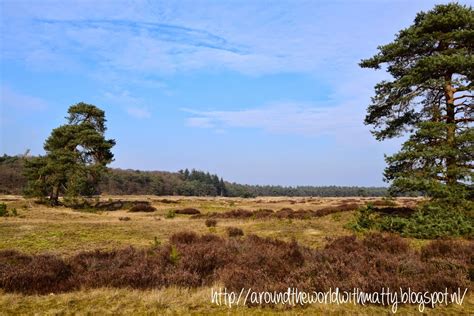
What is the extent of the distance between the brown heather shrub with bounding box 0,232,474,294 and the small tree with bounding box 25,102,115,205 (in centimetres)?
2378

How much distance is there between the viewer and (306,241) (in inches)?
500

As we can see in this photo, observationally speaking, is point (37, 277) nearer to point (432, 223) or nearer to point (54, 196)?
point (432, 223)

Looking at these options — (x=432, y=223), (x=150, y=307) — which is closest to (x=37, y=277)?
(x=150, y=307)

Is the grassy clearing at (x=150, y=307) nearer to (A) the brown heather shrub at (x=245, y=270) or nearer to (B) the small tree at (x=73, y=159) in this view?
(A) the brown heather shrub at (x=245, y=270)

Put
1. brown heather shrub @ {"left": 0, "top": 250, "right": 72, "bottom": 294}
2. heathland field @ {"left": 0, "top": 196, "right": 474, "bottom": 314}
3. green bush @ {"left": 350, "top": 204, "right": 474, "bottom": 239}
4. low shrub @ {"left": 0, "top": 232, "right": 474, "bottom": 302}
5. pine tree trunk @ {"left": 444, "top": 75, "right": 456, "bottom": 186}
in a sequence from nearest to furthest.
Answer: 1. heathland field @ {"left": 0, "top": 196, "right": 474, "bottom": 314}
2. low shrub @ {"left": 0, "top": 232, "right": 474, "bottom": 302}
3. brown heather shrub @ {"left": 0, "top": 250, "right": 72, "bottom": 294}
4. green bush @ {"left": 350, "top": 204, "right": 474, "bottom": 239}
5. pine tree trunk @ {"left": 444, "top": 75, "right": 456, "bottom": 186}

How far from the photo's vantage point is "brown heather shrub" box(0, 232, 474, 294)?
6.48 metres

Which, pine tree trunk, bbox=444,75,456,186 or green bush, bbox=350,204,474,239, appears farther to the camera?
pine tree trunk, bbox=444,75,456,186

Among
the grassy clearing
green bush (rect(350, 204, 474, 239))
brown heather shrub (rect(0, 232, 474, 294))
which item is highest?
green bush (rect(350, 204, 474, 239))

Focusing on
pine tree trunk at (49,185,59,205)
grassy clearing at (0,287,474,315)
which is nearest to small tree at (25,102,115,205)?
pine tree trunk at (49,185,59,205)

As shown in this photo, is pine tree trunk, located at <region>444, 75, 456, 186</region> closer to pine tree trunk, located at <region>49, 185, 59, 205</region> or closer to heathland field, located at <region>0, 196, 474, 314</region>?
heathland field, located at <region>0, 196, 474, 314</region>

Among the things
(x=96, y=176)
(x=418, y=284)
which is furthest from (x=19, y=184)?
(x=418, y=284)

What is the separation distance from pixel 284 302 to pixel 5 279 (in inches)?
205

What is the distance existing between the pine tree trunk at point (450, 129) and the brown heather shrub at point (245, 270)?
5247 mm

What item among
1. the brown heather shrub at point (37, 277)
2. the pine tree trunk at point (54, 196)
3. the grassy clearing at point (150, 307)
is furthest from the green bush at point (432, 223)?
the pine tree trunk at point (54, 196)
